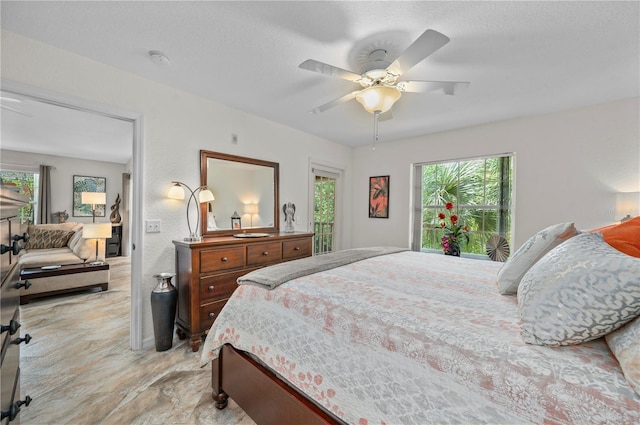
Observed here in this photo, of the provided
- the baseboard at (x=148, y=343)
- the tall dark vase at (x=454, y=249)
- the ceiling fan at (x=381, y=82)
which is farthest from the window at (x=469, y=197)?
the baseboard at (x=148, y=343)

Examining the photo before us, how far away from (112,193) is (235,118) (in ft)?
18.3

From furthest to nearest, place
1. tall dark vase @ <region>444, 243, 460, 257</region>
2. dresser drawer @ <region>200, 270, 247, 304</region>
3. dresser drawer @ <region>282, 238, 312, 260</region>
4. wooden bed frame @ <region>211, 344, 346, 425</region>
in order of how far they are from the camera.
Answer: tall dark vase @ <region>444, 243, 460, 257</region> < dresser drawer @ <region>282, 238, 312, 260</region> < dresser drawer @ <region>200, 270, 247, 304</region> < wooden bed frame @ <region>211, 344, 346, 425</region>

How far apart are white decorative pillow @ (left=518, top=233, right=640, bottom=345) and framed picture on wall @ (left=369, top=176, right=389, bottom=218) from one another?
11.3 ft

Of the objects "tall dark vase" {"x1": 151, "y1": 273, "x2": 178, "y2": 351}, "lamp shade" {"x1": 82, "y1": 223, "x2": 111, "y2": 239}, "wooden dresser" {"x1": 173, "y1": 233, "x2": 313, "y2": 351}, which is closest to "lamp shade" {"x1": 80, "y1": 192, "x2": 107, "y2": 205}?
"lamp shade" {"x1": 82, "y1": 223, "x2": 111, "y2": 239}

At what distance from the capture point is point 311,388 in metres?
1.12

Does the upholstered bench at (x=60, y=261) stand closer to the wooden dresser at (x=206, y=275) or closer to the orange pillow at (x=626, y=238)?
the wooden dresser at (x=206, y=275)

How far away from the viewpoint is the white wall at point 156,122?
6.10 ft

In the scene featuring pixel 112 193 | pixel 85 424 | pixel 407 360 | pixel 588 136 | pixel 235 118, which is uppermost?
pixel 235 118

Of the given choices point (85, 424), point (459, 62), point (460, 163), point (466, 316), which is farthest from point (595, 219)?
point (85, 424)

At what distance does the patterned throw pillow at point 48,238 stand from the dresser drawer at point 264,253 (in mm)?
4131

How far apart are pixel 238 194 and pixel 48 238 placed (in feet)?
12.8

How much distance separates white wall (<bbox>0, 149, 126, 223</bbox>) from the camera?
17.9 feet

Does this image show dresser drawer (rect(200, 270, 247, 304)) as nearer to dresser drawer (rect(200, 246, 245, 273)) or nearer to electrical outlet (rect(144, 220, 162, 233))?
dresser drawer (rect(200, 246, 245, 273))

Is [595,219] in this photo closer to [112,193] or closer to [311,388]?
[311,388]
